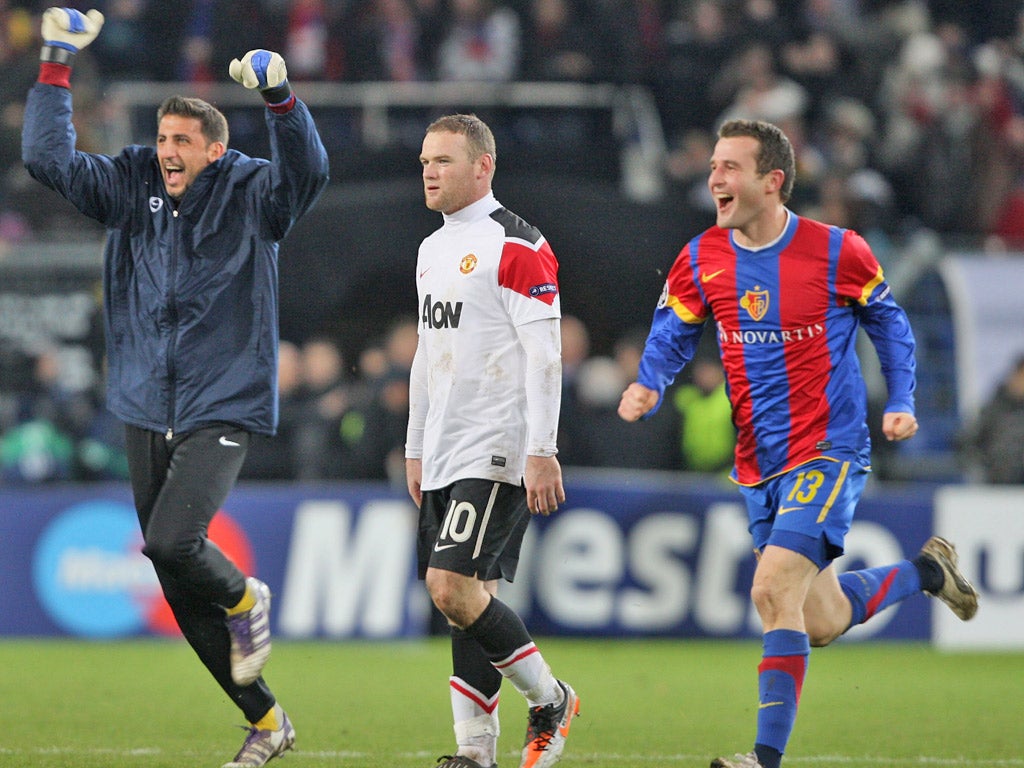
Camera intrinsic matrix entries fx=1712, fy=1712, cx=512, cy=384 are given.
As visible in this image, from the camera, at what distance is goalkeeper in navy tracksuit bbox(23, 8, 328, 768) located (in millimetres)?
6656

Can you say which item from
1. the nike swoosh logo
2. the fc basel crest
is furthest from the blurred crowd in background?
the fc basel crest

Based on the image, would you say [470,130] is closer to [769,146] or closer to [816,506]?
[769,146]

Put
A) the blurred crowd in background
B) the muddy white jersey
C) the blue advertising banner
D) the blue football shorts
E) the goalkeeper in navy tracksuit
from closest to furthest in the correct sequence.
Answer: the muddy white jersey
the blue football shorts
the goalkeeper in navy tracksuit
the blue advertising banner
the blurred crowd in background

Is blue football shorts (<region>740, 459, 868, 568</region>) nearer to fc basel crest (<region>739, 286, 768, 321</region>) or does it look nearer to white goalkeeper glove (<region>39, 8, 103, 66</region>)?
fc basel crest (<region>739, 286, 768, 321</region>)

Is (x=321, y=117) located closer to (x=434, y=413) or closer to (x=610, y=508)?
(x=610, y=508)

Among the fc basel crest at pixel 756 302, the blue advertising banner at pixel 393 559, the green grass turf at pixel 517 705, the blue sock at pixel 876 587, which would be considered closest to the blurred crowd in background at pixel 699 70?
the blue advertising banner at pixel 393 559

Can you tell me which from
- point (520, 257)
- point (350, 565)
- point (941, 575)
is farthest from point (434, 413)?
point (350, 565)

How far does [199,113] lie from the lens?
6.82 metres

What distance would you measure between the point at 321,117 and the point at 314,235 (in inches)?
78.5

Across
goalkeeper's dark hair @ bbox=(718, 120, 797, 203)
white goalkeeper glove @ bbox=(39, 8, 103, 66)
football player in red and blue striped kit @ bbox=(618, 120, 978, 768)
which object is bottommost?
football player in red and blue striped kit @ bbox=(618, 120, 978, 768)

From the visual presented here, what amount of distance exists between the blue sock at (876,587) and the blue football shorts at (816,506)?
62 cm

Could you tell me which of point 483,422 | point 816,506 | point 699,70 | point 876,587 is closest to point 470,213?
point 483,422

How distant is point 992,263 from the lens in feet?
47.1

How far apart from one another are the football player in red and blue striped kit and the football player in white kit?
1.46 ft
